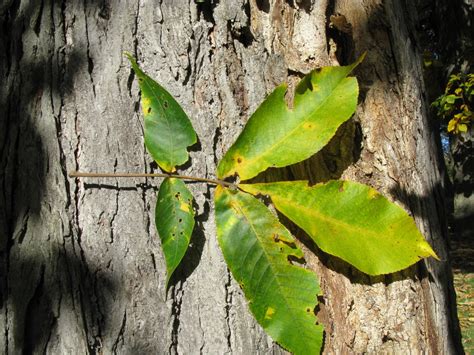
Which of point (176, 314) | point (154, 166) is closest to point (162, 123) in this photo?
point (154, 166)

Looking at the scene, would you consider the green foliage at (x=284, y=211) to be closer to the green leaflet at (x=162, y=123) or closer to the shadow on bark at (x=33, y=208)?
the green leaflet at (x=162, y=123)

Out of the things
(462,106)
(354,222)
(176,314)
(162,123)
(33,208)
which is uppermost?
(462,106)

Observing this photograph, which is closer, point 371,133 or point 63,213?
point 63,213

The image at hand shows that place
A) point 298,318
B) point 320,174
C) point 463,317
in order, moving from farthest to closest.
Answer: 1. point 463,317
2. point 320,174
3. point 298,318

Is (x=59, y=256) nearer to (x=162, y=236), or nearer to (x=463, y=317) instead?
(x=162, y=236)

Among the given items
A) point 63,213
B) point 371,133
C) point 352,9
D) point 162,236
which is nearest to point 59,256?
point 63,213

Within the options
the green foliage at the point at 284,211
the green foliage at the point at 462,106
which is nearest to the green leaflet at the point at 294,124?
the green foliage at the point at 284,211

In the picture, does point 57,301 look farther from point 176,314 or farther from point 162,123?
point 162,123

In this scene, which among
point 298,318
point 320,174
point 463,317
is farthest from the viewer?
point 463,317
